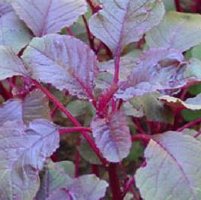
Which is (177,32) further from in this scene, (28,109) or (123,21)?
(28,109)

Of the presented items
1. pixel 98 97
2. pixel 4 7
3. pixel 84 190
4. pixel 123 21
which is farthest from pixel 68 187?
pixel 4 7

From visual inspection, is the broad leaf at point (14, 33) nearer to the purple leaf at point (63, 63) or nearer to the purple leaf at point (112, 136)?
the purple leaf at point (63, 63)

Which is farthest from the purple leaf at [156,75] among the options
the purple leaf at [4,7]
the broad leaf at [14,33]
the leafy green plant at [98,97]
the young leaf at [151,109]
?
the purple leaf at [4,7]

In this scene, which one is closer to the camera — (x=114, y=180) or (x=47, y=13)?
(x=114, y=180)

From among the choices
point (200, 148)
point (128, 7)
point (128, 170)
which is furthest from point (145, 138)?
point (128, 170)

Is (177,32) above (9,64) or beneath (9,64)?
beneath

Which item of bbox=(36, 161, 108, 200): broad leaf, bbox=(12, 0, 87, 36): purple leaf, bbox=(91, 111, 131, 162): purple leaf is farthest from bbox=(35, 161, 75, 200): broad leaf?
bbox=(12, 0, 87, 36): purple leaf
